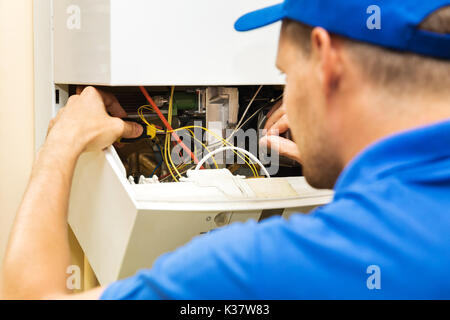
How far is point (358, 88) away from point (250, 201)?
0.34 m

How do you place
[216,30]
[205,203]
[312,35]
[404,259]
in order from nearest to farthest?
[404,259], [312,35], [205,203], [216,30]

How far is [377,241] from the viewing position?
0.56m

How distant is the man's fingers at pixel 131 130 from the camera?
1088 millimetres

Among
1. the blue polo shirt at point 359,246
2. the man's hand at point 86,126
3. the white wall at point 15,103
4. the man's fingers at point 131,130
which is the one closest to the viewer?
the blue polo shirt at point 359,246

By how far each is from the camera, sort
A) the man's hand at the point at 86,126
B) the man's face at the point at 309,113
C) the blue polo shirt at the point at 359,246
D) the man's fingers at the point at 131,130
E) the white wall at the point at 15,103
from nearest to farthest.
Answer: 1. the blue polo shirt at the point at 359,246
2. the man's face at the point at 309,113
3. the man's hand at the point at 86,126
4. the man's fingers at the point at 131,130
5. the white wall at the point at 15,103

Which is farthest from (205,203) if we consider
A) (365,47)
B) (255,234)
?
(365,47)

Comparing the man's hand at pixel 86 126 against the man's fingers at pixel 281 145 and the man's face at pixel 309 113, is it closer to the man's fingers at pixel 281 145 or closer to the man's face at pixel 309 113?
the man's fingers at pixel 281 145

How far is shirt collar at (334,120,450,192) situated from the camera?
588 mm

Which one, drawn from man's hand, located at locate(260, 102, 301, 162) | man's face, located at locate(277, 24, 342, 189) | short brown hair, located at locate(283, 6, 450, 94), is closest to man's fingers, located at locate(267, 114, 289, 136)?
man's hand, located at locate(260, 102, 301, 162)

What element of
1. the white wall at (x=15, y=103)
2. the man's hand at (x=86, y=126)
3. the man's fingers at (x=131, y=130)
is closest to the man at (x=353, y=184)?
the man's hand at (x=86, y=126)

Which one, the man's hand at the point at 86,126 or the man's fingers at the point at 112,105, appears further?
the man's fingers at the point at 112,105

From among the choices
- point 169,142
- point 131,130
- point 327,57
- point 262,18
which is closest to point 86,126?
point 131,130
